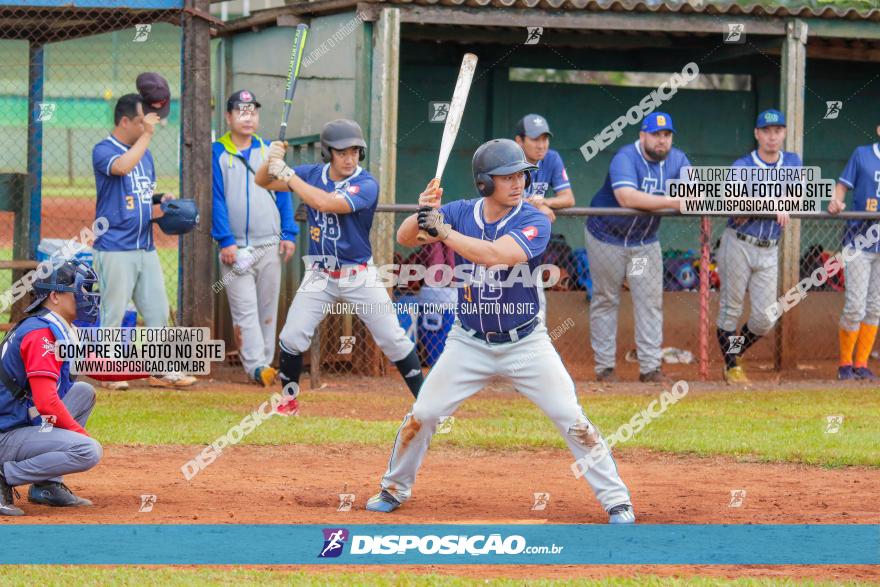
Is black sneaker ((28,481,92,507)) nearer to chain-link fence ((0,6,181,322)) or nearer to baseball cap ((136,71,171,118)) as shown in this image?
baseball cap ((136,71,171,118))

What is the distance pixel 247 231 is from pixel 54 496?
447 centimetres

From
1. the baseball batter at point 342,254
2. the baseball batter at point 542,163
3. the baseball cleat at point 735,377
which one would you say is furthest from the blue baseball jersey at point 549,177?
the baseball cleat at point 735,377

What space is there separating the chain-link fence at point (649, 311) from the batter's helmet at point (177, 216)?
152 centimetres

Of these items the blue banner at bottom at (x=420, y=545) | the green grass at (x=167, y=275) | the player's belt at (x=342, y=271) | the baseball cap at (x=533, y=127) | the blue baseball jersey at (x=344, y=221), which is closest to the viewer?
the blue banner at bottom at (x=420, y=545)

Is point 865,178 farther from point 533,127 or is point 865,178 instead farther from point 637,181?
point 533,127

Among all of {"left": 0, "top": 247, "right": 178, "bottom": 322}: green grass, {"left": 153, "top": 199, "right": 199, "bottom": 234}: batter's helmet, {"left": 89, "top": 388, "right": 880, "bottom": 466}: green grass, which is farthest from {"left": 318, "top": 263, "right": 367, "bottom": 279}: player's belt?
{"left": 0, "top": 247, "right": 178, "bottom": 322}: green grass

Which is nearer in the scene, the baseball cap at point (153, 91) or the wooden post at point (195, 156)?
the baseball cap at point (153, 91)

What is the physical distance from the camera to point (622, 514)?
20.0 feet

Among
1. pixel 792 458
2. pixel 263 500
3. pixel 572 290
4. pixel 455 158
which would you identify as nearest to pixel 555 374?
pixel 263 500

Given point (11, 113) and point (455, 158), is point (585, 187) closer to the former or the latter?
point (455, 158)

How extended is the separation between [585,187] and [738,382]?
4543mm

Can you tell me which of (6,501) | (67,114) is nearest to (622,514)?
(6,501)

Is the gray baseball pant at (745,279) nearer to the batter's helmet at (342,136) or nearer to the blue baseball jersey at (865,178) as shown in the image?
the blue baseball jersey at (865,178)

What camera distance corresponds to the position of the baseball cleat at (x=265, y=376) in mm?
10461
